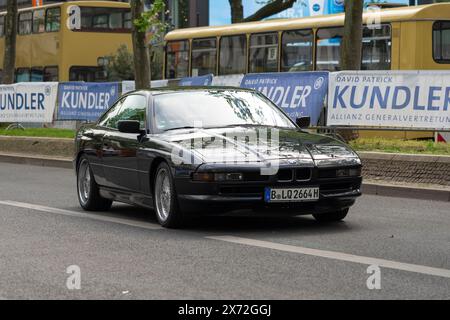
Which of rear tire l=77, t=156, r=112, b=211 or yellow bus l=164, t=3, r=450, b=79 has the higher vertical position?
yellow bus l=164, t=3, r=450, b=79

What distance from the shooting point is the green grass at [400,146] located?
1605 centimetres

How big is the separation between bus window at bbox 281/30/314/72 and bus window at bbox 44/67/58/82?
11993 mm

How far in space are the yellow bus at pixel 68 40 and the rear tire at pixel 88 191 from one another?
22498mm

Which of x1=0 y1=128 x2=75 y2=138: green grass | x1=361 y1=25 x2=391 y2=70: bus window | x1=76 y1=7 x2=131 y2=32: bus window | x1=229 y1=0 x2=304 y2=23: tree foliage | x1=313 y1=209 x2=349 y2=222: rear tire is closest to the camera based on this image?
x1=313 y1=209 x2=349 y2=222: rear tire

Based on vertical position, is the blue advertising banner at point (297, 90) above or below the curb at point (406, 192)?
above

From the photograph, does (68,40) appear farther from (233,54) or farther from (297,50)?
(297,50)

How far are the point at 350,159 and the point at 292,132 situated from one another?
31.6 inches

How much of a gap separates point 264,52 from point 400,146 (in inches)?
382

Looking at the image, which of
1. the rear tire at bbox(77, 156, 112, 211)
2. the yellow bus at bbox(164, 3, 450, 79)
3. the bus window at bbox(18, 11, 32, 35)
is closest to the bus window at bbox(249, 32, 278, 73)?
the yellow bus at bbox(164, 3, 450, 79)

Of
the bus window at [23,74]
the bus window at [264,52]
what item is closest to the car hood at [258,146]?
the bus window at [264,52]

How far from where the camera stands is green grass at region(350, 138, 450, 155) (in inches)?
632

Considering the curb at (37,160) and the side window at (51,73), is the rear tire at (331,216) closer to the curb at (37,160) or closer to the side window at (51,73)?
the curb at (37,160)

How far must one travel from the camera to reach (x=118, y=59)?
36.2m

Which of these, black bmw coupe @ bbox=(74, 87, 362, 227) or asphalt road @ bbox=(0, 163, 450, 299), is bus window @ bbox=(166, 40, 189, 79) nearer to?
asphalt road @ bbox=(0, 163, 450, 299)
